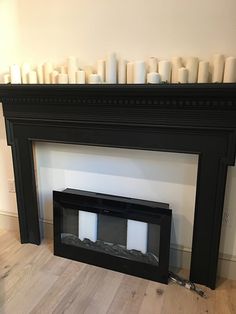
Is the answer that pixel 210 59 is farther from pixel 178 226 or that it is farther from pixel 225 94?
pixel 178 226

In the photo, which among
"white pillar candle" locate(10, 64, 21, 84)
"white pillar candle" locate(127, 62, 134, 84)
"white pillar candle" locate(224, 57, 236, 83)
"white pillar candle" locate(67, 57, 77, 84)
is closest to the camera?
"white pillar candle" locate(224, 57, 236, 83)

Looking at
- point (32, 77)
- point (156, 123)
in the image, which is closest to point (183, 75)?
point (156, 123)

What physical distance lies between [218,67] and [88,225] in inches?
50.9

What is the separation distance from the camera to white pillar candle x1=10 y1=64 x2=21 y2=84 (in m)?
1.78

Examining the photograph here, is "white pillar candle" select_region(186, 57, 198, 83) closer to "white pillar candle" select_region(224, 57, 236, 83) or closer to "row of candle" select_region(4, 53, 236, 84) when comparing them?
"row of candle" select_region(4, 53, 236, 84)

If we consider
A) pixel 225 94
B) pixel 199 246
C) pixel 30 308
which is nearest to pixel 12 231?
pixel 30 308

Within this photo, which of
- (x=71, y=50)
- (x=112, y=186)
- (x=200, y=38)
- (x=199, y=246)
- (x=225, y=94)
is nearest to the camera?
(x=225, y=94)

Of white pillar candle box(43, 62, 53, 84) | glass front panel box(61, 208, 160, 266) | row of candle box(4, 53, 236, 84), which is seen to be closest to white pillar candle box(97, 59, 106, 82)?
row of candle box(4, 53, 236, 84)

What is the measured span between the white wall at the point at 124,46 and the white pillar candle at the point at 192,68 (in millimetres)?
83

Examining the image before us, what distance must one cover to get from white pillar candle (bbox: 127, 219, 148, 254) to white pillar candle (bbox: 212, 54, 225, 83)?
96 centimetres

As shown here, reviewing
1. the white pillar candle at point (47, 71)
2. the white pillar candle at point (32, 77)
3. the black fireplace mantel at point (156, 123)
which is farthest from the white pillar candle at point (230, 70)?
the white pillar candle at point (32, 77)

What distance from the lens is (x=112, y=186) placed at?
188cm

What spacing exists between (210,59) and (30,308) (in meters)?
1.72

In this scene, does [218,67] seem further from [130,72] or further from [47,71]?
[47,71]
